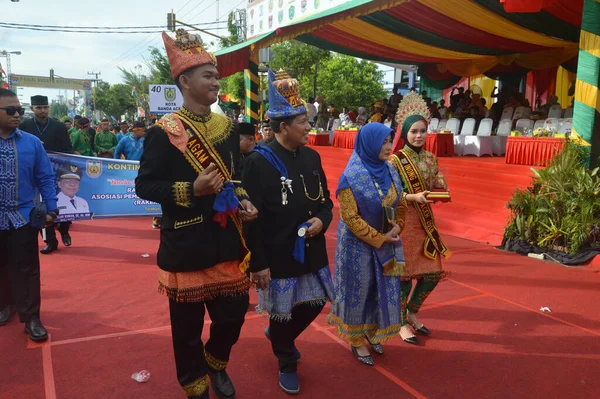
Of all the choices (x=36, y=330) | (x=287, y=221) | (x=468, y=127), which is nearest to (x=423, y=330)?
(x=287, y=221)

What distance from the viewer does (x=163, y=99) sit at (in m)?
9.20

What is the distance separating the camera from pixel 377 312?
3.09 meters

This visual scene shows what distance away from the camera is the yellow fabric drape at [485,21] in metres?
9.22

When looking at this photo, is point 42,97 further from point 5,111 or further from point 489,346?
point 489,346

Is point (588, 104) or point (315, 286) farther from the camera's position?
point (588, 104)

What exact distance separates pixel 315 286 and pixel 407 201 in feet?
3.43

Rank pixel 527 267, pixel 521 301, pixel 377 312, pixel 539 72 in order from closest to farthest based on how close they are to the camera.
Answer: pixel 377 312, pixel 521 301, pixel 527 267, pixel 539 72

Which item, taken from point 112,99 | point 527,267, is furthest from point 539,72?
point 112,99

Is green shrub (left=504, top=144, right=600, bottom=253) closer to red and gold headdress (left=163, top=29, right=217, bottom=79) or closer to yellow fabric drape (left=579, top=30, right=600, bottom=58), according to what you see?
yellow fabric drape (left=579, top=30, right=600, bottom=58)

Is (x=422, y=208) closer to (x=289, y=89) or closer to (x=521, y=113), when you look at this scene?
(x=289, y=89)

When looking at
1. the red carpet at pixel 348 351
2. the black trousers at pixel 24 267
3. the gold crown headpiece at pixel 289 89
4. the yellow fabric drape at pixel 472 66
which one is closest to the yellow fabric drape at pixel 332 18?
the red carpet at pixel 348 351

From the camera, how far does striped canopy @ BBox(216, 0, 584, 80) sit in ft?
30.7

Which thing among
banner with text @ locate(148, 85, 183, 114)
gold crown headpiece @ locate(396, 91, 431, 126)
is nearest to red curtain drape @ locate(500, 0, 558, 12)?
gold crown headpiece @ locate(396, 91, 431, 126)

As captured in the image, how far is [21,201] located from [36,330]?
99 centimetres
